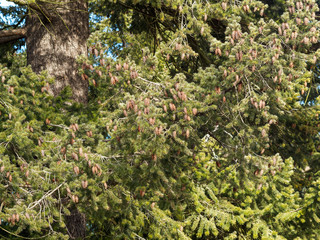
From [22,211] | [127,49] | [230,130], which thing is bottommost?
[22,211]

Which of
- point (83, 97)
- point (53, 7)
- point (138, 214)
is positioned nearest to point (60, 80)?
point (83, 97)

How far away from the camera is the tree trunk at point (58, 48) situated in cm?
710

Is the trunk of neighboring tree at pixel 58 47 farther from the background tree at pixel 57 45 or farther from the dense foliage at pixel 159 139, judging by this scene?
the dense foliage at pixel 159 139

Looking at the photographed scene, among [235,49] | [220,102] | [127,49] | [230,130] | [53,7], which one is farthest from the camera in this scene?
[127,49]

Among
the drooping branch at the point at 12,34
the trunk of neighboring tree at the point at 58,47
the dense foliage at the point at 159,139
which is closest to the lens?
the dense foliage at the point at 159,139

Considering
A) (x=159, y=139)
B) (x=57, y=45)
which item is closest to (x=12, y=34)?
(x=57, y=45)

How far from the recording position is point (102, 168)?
4965 mm

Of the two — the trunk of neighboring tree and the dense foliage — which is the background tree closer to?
the trunk of neighboring tree

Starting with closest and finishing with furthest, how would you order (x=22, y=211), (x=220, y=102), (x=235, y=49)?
(x=22, y=211) → (x=235, y=49) → (x=220, y=102)

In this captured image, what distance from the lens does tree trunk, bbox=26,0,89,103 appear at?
7098mm

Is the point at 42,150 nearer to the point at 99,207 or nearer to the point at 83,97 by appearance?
the point at 99,207

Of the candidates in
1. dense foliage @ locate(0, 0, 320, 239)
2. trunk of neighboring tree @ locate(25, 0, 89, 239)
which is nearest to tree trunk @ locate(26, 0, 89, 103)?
trunk of neighboring tree @ locate(25, 0, 89, 239)

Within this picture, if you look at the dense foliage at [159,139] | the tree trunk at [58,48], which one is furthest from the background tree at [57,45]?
the dense foliage at [159,139]

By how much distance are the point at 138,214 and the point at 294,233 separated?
9.26 ft
